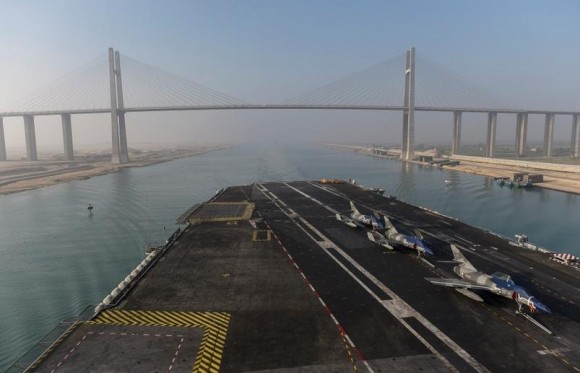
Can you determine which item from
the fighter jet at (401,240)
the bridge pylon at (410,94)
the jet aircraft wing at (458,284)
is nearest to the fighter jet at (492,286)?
the jet aircraft wing at (458,284)

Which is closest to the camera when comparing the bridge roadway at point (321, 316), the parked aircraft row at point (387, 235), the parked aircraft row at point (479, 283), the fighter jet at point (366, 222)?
the bridge roadway at point (321, 316)

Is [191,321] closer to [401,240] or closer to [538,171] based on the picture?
[401,240]

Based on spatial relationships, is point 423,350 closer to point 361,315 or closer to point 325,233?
point 361,315

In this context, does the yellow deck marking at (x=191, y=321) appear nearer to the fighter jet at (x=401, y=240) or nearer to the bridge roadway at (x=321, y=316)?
the bridge roadway at (x=321, y=316)

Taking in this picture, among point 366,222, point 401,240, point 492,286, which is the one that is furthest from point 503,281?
point 366,222

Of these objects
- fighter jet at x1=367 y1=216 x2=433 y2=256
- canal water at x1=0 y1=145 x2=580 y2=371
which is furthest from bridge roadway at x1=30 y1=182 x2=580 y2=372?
canal water at x1=0 y1=145 x2=580 y2=371
